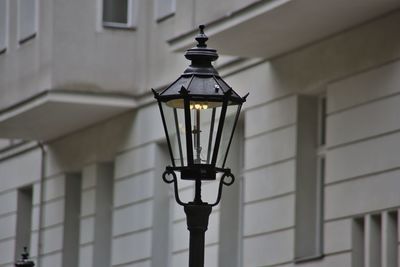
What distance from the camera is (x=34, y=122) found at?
27703mm

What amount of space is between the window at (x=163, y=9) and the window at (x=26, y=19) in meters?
2.78

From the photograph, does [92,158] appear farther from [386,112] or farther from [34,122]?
[386,112]

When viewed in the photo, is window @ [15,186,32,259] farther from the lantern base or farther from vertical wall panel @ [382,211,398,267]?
the lantern base

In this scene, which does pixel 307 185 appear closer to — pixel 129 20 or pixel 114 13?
pixel 129 20

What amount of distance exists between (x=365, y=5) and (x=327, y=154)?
7.95 ft

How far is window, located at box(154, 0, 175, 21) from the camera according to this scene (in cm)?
2508

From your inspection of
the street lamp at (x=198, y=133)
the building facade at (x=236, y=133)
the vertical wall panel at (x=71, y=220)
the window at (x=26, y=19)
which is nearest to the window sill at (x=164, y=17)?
the building facade at (x=236, y=133)

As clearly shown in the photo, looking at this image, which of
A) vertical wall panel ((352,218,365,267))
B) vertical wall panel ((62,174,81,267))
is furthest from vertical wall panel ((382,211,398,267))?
vertical wall panel ((62,174,81,267))

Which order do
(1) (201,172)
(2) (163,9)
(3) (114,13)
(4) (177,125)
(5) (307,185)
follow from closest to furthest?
(1) (201,172) → (4) (177,125) → (5) (307,185) → (2) (163,9) → (3) (114,13)

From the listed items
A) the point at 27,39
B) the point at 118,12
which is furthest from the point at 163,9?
the point at 27,39

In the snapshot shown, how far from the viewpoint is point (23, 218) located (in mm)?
31625

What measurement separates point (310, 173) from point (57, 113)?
21.3ft

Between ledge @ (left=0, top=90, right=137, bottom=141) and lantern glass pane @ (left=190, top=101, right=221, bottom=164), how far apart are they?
13094 mm

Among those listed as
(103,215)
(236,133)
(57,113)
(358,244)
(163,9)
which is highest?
(163,9)
